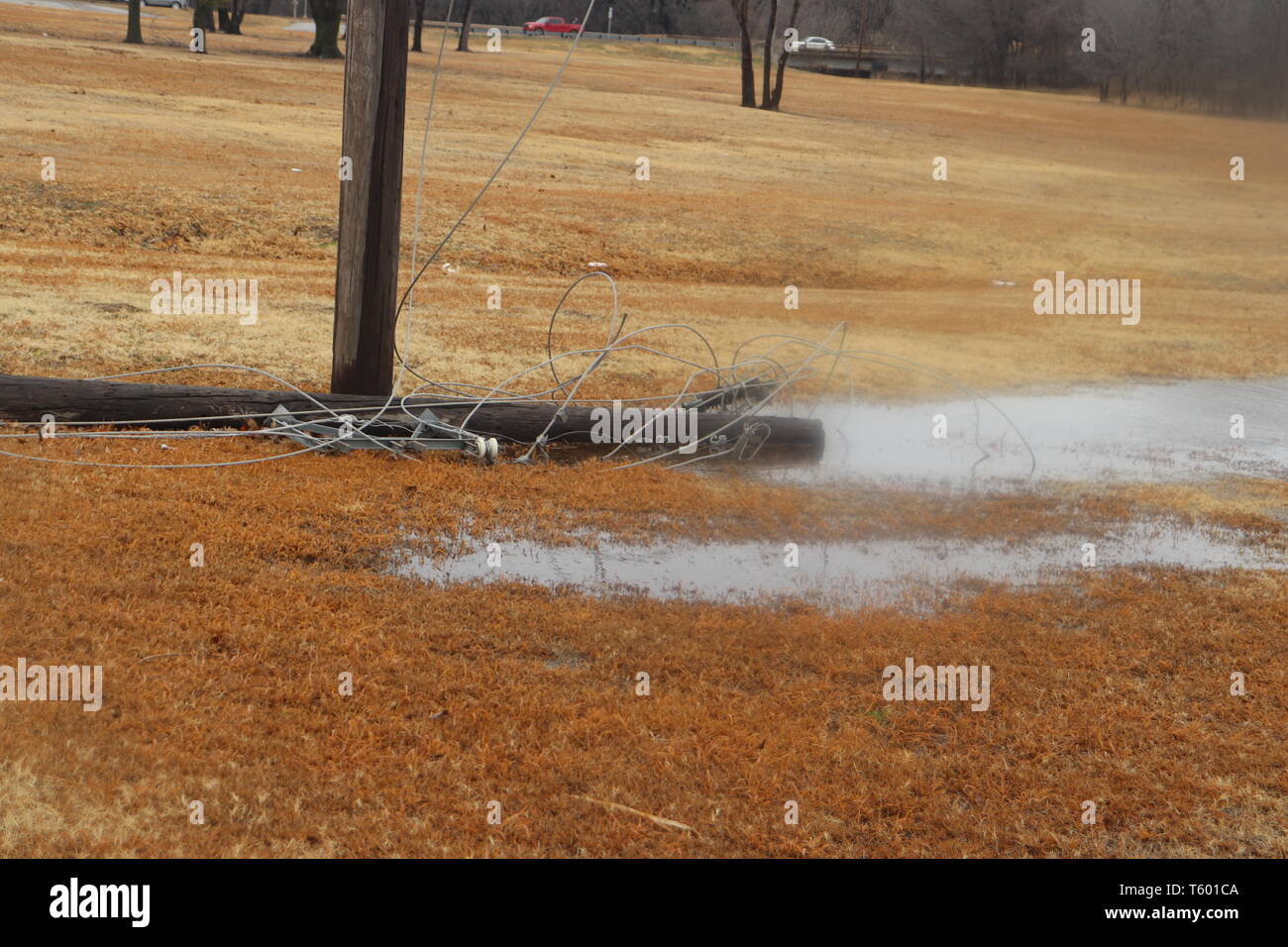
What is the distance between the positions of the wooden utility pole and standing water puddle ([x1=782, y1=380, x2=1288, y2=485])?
122 inches

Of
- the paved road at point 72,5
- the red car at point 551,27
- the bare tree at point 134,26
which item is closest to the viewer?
the bare tree at point 134,26

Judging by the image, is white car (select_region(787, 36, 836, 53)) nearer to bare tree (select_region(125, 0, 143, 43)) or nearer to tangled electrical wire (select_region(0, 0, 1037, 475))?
bare tree (select_region(125, 0, 143, 43))

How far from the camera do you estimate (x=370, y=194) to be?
8664 mm

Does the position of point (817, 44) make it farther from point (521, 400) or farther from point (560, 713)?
point (560, 713)

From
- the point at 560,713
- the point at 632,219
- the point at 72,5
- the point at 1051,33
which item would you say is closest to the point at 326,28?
the point at 72,5

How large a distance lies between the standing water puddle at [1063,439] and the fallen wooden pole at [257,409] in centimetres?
54

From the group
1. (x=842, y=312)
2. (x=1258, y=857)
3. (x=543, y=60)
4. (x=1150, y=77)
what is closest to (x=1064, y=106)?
(x=1150, y=77)

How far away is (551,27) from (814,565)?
225 feet

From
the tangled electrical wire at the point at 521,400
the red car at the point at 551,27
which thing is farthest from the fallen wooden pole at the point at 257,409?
the red car at the point at 551,27

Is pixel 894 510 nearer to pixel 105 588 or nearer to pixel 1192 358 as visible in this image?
pixel 105 588

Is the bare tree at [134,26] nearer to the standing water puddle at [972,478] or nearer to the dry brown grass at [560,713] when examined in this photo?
the standing water puddle at [972,478]

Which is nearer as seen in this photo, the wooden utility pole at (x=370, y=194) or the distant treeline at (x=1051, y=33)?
the wooden utility pole at (x=370, y=194)

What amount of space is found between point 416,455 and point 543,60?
155ft

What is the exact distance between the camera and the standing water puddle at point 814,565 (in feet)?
20.9
